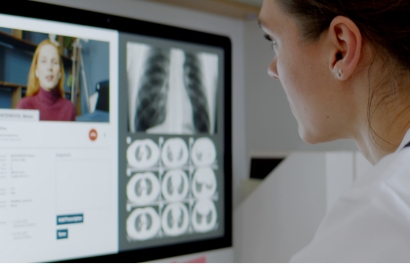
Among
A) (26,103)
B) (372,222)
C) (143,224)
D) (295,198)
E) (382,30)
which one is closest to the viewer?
(372,222)

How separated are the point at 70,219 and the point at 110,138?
127mm

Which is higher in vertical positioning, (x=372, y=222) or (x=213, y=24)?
(x=213, y=24)

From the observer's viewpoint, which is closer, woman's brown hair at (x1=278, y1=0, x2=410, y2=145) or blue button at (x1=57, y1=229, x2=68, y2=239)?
woman's brown hair at (x1=278, y1=0, x2=410, y2=145)

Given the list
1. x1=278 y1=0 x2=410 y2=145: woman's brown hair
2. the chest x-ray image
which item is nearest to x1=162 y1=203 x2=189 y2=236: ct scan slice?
the chest x-ray image

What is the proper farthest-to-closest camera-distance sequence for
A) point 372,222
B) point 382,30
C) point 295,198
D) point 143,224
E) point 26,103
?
point 295,198
point 143,224
point 26,103
point 382,30
point 372,222

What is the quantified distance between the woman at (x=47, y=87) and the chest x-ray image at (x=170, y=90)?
11 cm

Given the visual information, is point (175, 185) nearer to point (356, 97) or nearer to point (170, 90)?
point (170, 90)

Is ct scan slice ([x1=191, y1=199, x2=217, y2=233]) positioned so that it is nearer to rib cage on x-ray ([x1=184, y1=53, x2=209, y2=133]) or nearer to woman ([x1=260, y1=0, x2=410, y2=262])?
rib cage on x-ray ([x1=184, y1=53, x2=209, y2=133])

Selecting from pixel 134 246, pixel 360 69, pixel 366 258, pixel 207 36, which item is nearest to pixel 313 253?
pixel 366 258

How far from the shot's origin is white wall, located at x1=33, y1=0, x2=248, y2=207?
2.76ft

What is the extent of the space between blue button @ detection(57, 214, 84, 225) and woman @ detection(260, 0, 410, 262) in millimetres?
325

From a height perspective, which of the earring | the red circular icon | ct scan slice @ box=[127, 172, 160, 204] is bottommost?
ct scan slice @ box=[127, 172, 160, 204]

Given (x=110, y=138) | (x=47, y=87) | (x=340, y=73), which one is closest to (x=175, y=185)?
(x=110, y=138)

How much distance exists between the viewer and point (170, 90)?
0.76 m
